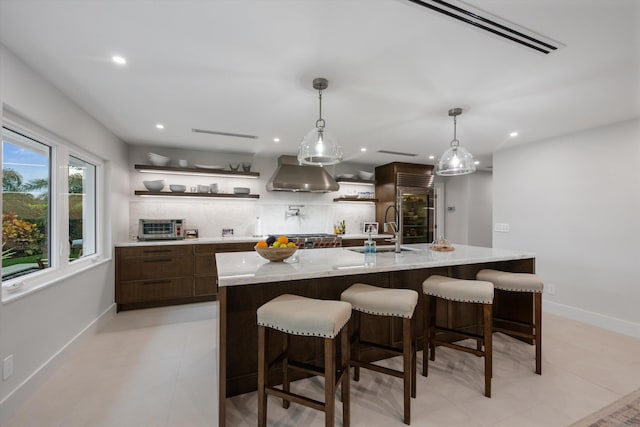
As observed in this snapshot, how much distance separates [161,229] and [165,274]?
0.67 metres

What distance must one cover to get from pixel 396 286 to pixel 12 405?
9.10 feet

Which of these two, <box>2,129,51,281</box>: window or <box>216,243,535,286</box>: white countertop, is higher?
<box>2,129,51,281</box>: window

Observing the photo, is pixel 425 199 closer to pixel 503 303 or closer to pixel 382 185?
pixel 382 185

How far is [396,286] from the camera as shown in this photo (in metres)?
2.44

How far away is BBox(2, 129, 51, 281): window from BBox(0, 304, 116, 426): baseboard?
0.73 meters

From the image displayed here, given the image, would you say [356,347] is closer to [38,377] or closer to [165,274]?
[38,377]

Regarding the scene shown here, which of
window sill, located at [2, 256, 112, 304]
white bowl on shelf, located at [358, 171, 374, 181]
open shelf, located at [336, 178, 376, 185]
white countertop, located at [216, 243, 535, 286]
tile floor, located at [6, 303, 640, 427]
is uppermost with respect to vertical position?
white bowl on shelf, located at [358, 171, 374, 181]

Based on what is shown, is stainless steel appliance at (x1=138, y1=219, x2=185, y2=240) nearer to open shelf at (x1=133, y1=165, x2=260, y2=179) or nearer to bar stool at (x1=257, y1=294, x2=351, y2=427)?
open shelf at (x1=133, y1=165, x2=260, y2=179)

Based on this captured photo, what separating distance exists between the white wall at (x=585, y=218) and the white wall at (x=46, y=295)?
5.46m

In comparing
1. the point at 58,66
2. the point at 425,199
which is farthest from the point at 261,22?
the point at 425,199

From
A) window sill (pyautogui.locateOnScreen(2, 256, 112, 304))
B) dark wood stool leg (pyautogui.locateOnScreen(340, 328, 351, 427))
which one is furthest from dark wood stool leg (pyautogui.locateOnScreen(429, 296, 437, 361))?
window sill (pyautogui.locateOnScreen(2, 256, 112, 304))

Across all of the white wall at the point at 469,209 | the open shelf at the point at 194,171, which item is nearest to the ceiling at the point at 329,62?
the open shelf at the point at 194,171

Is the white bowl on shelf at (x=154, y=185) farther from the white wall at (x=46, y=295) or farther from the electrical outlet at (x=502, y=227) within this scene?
the electrical outlet at (x=502, y=227)

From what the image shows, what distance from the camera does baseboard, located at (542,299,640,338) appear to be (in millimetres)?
3037
